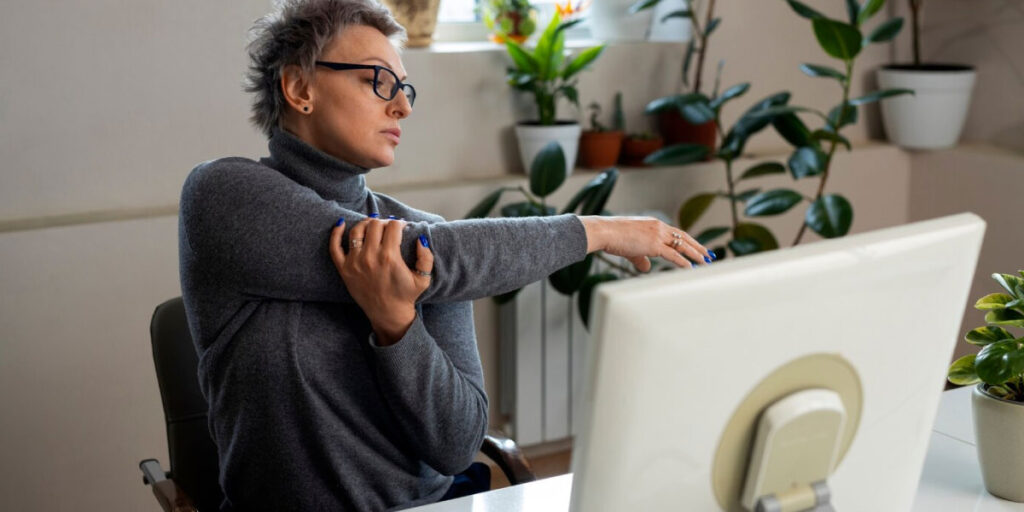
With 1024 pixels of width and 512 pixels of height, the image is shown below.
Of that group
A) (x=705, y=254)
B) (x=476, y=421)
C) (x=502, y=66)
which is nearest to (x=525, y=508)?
(x=476, y=421)

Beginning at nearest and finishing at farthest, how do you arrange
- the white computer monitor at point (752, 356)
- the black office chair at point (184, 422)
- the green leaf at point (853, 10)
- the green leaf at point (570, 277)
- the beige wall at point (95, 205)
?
the white computer monitor at point (752, 356)
the black office chair at point (184, 422)
the beige wall at point (95, 205)
the green leaf at point (570, 277)
the green leaf at point (853, 10)

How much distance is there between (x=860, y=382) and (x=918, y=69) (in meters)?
2.92

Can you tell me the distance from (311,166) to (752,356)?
87 centimetres

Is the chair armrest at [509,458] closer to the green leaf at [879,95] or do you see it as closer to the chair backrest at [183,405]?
the chair backrest at [183,405]

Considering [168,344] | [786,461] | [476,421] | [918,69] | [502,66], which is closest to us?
[786,461]

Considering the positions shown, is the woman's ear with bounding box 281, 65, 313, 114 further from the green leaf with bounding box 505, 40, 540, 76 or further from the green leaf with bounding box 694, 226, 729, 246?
the green leaf with bounding box 694, 226, 729, 246

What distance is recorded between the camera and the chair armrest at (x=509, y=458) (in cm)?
184

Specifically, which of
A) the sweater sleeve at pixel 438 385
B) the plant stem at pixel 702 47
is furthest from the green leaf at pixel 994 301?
the plant stem at pixel 702 47

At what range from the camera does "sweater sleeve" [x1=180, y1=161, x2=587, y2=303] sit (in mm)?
1451

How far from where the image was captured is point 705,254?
150 cm

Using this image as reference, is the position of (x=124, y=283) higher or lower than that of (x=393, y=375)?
lower

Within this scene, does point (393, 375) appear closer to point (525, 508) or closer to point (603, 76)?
point (525, 508)

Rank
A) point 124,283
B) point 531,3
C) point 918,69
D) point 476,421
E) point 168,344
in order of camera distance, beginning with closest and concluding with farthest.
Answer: point 476,421 < point 168,344 < point 124,283 < point 531,3 < point 918,69

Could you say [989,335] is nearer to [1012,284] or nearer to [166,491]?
[1012,284]
